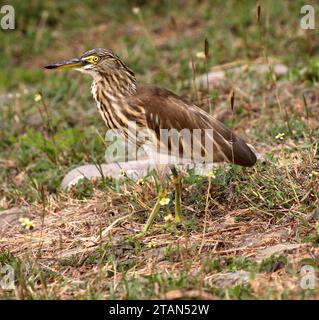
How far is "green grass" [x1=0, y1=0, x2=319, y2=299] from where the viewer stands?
4.61m

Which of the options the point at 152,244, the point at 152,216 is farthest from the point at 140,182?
the point at 152,244

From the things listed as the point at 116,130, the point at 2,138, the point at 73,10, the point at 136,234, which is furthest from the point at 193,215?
the point at 73,10

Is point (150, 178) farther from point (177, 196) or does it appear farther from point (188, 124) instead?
point (188, 124)

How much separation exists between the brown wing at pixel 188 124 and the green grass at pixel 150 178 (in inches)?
14.4

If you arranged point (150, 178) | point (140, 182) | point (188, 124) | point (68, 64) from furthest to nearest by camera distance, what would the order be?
point (150, 178) < point (140, 182) < point (68, 64) < point (188, 124)

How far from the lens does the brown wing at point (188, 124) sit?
17.0 ft

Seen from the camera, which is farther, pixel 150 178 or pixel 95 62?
pixel 150 178

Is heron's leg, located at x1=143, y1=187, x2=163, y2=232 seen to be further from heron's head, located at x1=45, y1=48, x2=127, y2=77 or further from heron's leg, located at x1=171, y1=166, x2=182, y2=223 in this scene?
heron's head, located at x1=45, y1=48, x2=127, y2=77

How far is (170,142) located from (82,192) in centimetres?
132

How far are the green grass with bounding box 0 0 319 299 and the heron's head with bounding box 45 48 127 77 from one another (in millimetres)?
900

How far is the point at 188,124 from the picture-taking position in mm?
5277

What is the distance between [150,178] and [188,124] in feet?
2.96

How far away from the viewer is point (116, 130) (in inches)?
210

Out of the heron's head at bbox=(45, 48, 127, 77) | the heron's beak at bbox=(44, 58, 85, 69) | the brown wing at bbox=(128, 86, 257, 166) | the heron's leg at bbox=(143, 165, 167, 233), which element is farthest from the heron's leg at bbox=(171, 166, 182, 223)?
the heron's beak at bbox=(44, 58, 85, 69)
